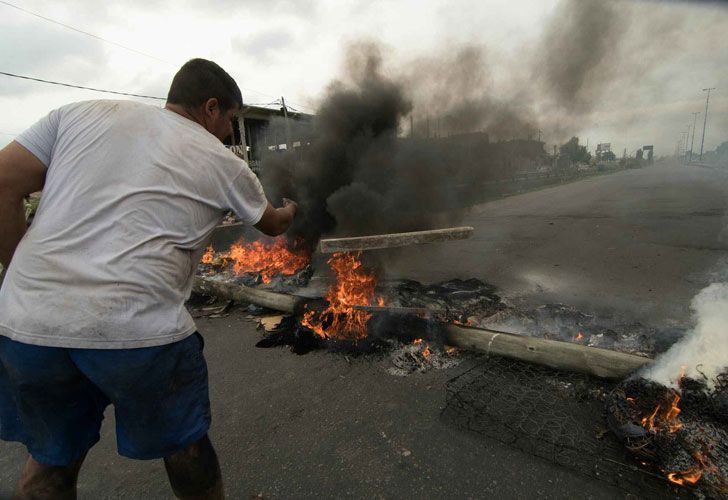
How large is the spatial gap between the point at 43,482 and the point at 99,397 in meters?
0.39

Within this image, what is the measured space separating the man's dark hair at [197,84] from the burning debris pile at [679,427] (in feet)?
9.68

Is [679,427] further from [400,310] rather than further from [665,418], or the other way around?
[400,310]

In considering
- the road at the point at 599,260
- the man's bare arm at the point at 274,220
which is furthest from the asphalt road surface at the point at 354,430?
the man's bare arm at the point at 274,220

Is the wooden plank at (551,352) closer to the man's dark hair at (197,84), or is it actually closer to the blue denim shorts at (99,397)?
the blue denim shorts at (99,397)

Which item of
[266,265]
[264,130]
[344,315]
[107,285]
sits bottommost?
[266,265]

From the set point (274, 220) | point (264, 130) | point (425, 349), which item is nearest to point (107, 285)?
point (274, 220)

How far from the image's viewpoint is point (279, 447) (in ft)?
8.70

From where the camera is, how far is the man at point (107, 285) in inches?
57.6

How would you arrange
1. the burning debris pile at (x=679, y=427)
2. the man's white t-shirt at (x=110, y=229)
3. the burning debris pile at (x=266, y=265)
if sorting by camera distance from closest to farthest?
the man's white t-shirt at (x=110, y=229) < the burning debris pile at (x=679, y=427) < the burning debris pile at (x=266, y=265)

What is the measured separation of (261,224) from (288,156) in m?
7.16

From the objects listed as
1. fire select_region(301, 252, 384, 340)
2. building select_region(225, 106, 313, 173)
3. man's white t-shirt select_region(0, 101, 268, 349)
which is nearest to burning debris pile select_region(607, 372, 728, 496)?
fire select_region(301, 252, 384, 340)

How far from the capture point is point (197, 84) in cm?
183

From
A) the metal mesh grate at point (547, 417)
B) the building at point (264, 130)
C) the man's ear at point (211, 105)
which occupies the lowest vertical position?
the metal mesh grate at point (547, 417)

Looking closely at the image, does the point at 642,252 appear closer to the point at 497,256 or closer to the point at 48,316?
the point at 497,256
